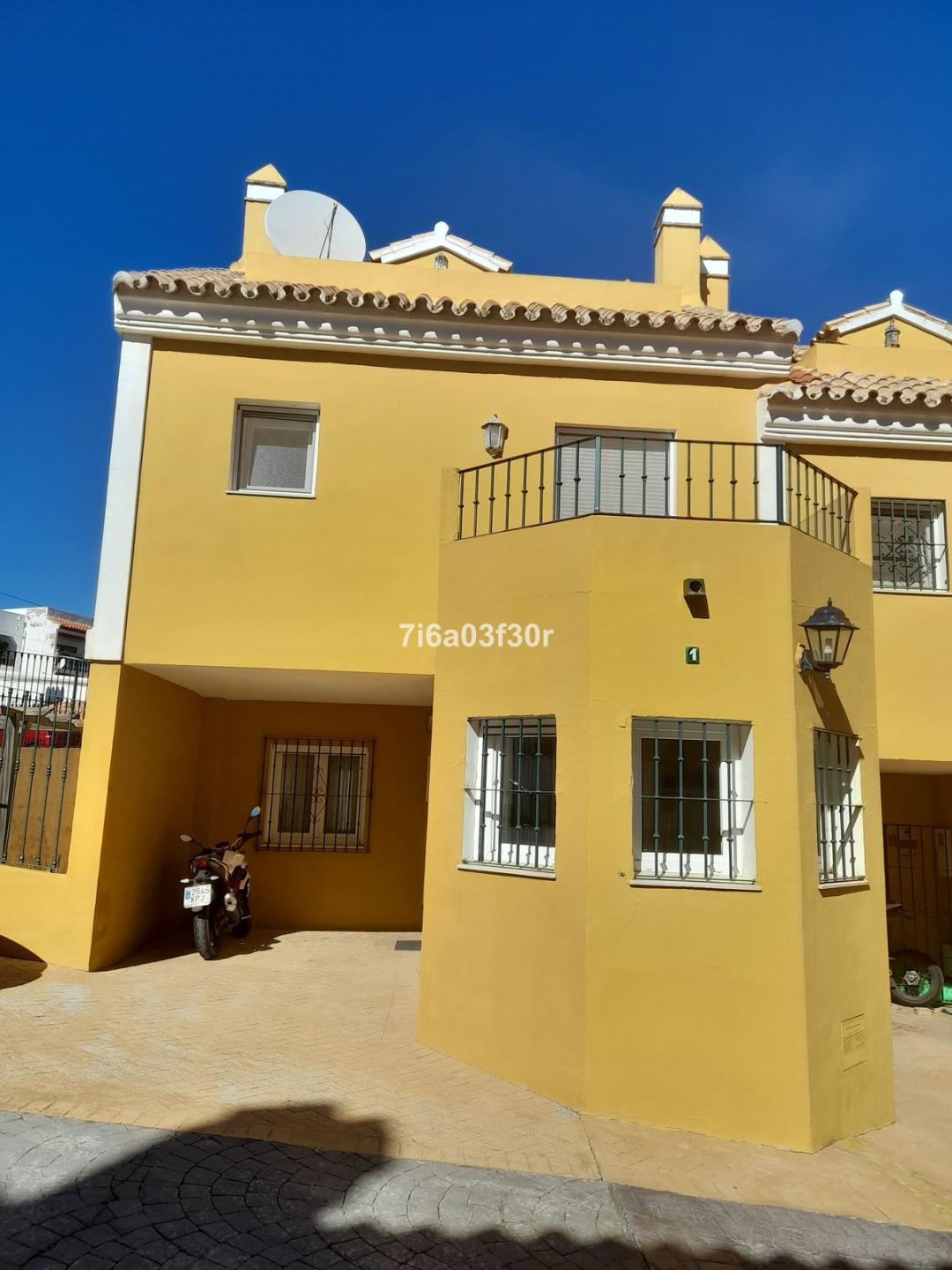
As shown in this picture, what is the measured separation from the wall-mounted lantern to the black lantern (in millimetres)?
3394

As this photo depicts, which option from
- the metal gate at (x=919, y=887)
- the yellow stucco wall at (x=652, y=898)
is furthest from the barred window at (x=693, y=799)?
the metal gate at (x=919, y=887)

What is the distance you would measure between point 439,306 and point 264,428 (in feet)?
7.25

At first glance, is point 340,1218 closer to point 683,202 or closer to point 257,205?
point 257,205

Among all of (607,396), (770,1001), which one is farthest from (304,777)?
(770,1001)

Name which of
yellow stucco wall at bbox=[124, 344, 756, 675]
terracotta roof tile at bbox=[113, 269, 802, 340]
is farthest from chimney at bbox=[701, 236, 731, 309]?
yellow stucco wall at bbox=[124, 344, 756, 675]

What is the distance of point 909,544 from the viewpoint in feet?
30.2

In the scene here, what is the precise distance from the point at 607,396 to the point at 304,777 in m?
6.01

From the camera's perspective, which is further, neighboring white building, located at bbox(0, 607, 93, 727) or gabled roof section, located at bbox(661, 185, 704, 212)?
gabled roof section, located at bbox(661, 185, 704, 212)

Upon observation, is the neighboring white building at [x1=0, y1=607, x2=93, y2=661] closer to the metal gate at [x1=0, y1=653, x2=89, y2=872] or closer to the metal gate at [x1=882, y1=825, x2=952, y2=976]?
the metal gate at [x1=0, y1=653, x2=89, y2=872]

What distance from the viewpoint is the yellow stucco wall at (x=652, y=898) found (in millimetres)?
5285

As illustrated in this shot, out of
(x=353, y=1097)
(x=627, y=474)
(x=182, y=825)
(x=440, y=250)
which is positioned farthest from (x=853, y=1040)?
(x=440, y=250)

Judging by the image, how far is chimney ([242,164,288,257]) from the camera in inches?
439

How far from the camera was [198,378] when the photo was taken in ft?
27.6

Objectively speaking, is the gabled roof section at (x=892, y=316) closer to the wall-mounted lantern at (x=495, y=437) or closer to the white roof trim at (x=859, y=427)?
the white roof trim at (x=859, y=427)
